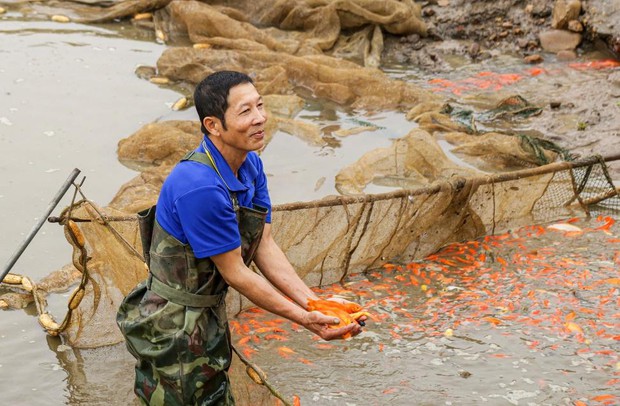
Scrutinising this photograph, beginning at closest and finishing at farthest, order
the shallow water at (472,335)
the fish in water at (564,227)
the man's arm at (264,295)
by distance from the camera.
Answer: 1. the man's arm at (264,295)
2. the shallow water at (472,335)
3. the fish in water at (564,227)

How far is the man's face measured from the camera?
321cm

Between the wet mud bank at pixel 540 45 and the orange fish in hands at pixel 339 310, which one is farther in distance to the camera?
the wet mud bank at pixel 540 45

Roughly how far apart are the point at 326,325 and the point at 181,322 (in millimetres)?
563

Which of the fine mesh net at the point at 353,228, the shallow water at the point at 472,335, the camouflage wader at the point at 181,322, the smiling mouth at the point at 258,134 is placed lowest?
the shallow water at the point at 472,335

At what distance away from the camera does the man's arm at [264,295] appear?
319 centimetres

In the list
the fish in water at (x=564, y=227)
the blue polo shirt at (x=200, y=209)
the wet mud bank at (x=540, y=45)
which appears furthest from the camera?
the wet mud bank at (x=540, y=45)

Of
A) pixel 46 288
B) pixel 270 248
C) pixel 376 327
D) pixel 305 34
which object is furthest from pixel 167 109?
pixel 270 248

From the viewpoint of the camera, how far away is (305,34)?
1134cm

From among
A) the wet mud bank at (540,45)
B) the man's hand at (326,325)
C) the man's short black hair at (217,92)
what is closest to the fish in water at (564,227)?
the wet mud bank at (540,45)

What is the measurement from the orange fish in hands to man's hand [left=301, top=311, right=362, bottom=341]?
0.07ft

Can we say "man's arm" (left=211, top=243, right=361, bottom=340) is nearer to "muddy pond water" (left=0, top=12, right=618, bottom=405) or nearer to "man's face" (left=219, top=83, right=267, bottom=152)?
"man's face" (left=219, top=83, right=267, bottom=152)

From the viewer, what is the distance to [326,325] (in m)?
3.35

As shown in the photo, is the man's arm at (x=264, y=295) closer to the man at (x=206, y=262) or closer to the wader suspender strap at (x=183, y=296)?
the man at (x=206, y=262)

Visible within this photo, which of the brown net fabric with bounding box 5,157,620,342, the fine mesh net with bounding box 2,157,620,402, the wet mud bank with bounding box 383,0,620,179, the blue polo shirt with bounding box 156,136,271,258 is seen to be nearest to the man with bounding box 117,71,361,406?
the blue polo shirt with bounding box 156,136,271,258
